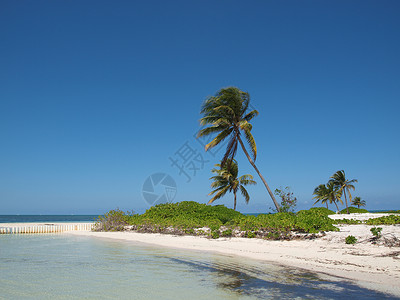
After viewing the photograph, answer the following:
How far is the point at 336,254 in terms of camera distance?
8703 mm

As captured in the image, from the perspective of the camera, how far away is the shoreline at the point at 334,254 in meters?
6.45

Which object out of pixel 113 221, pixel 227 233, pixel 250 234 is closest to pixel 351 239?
pixel 250 234

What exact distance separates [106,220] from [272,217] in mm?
14260

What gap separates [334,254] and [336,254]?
0.06 meters

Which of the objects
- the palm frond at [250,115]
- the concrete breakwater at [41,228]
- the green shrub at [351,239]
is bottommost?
the concrete breakwater at [41,228]

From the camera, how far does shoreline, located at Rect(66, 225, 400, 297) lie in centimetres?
645

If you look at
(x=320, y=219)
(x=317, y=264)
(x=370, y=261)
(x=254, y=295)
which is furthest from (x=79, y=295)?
(x=320, y=219)

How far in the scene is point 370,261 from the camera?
300 inches

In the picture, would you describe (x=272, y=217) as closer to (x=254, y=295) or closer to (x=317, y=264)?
(x=317, y=264)

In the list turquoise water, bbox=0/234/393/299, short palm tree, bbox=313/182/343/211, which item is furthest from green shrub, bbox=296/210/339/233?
short palm tree, bbox=313/182/343/211

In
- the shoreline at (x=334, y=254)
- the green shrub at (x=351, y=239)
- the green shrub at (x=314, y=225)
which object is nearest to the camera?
the shoreline at (x=334, y=254)

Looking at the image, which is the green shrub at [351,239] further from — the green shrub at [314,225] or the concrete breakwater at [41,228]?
the concrete breakwater at [41,228]

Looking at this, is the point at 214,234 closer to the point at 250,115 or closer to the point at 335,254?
the point at 335,254

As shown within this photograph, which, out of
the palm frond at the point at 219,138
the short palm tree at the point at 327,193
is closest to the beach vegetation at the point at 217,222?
the palm frond at the point at 219,138
